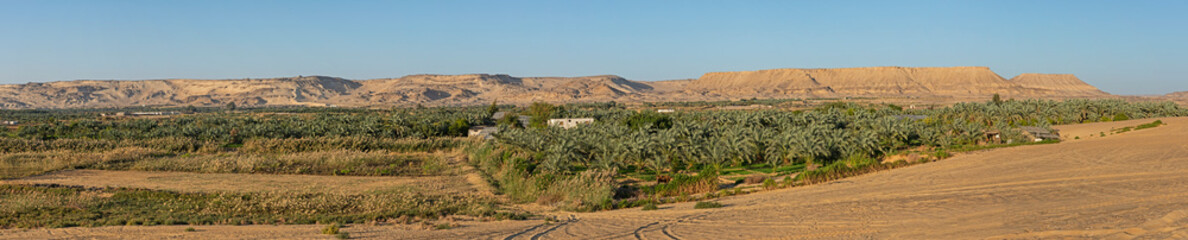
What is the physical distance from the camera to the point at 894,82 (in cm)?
17862

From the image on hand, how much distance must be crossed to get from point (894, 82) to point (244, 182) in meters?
171

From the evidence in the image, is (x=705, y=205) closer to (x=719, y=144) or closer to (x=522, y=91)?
(x=719, y=144)

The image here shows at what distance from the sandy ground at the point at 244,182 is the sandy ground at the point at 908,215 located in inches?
365

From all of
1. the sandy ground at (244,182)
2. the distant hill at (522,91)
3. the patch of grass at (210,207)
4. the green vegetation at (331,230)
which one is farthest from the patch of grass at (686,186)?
the distant hill at (522,91)

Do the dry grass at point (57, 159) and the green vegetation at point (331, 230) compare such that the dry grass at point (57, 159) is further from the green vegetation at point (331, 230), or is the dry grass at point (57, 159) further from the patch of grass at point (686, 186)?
the patch of grass at point (686, 186)

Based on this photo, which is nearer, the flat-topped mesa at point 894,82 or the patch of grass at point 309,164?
the patch of grass at point 309,164

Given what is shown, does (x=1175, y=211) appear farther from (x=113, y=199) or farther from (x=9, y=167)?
(x=9, y=167)

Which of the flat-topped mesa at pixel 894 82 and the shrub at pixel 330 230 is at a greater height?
the flat-topped mesa at pixel 894 82

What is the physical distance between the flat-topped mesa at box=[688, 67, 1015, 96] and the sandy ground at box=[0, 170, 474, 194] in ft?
489

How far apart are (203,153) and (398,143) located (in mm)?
9332

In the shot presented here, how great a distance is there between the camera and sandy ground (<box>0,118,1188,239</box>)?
12.4m

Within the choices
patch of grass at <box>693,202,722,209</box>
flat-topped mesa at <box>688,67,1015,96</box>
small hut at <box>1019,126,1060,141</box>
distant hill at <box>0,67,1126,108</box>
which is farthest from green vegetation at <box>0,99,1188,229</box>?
flat-topped mesa at <box>688,67,1015,96</box>

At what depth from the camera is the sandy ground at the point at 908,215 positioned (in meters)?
12.4

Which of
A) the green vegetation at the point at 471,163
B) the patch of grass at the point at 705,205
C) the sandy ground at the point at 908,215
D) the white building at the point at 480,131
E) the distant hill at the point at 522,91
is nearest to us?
the sandy ground at the point at 908,215
